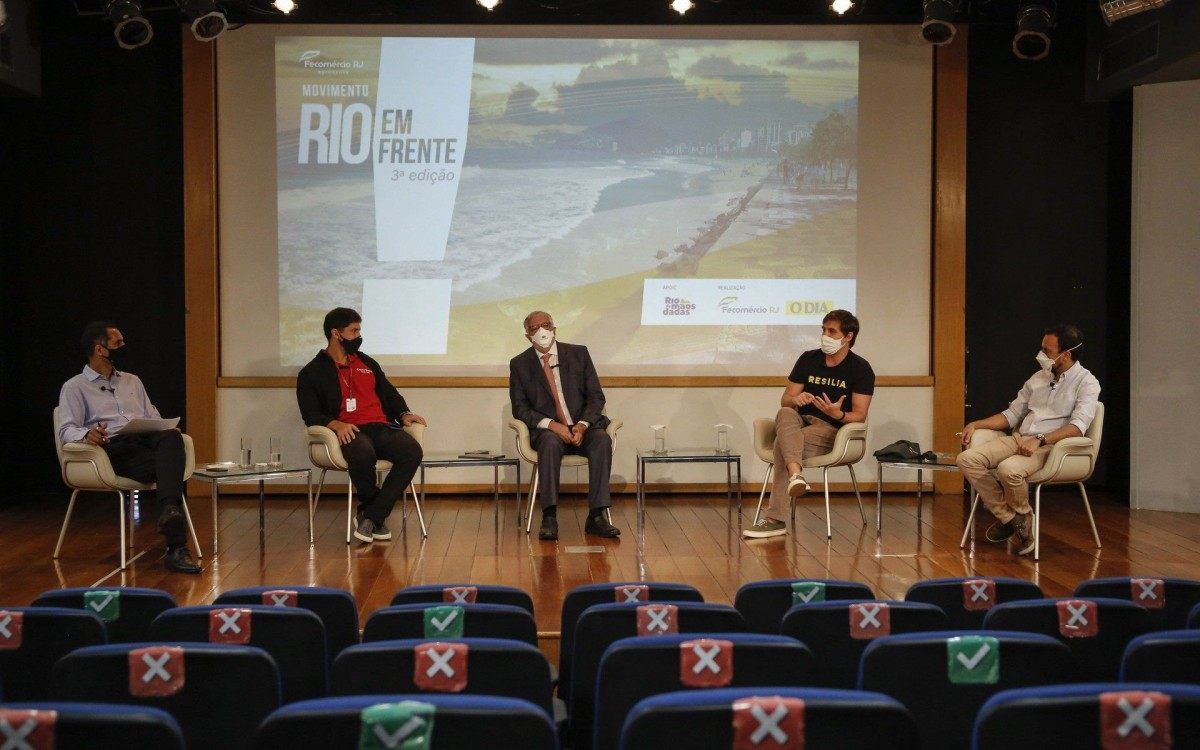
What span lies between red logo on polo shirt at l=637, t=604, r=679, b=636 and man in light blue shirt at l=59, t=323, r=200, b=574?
3.86 metres

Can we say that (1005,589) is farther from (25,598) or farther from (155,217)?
(155,217)

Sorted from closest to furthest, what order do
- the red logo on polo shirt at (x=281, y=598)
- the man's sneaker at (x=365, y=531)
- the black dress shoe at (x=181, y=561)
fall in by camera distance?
1. the red logo on polo shirt at (x=281, y=598)
2. the black dress shoe at (x=181, y=561)
3. the man's sneaker at (x=365, y=531)

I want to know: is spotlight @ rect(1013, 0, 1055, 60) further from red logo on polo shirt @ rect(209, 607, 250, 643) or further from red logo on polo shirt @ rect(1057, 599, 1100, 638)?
red logo on polo shirt @ rect(209, 607, 250, 643)

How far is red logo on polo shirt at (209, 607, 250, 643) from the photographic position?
2342 millimetres

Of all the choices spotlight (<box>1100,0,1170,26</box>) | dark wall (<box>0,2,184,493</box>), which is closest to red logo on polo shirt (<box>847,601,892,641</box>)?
spotlight (<box>1100,0,1170,26</box>)

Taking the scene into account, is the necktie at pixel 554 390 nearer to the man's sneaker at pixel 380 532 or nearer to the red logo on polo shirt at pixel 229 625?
the man's sneaker at pixel 380 532

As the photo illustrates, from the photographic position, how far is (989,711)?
4.86 ft

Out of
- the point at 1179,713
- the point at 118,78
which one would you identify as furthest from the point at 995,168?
the point at 1179,713

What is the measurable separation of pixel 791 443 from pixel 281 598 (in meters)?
4.29

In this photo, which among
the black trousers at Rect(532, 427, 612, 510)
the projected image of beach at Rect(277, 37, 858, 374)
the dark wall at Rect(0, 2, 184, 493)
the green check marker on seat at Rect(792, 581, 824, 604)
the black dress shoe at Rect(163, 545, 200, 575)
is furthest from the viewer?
the dark wall at Rect(0, 2, 184, 493)

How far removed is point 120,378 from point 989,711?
5.52 meters

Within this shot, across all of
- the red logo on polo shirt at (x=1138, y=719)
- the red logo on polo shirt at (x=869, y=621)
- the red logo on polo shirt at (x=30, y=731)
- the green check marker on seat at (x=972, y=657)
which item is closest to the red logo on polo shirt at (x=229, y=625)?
the red logo on polo shirt at (x=30, y=731)

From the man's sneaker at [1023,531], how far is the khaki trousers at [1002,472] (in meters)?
0.03

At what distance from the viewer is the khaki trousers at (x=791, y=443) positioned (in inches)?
259
